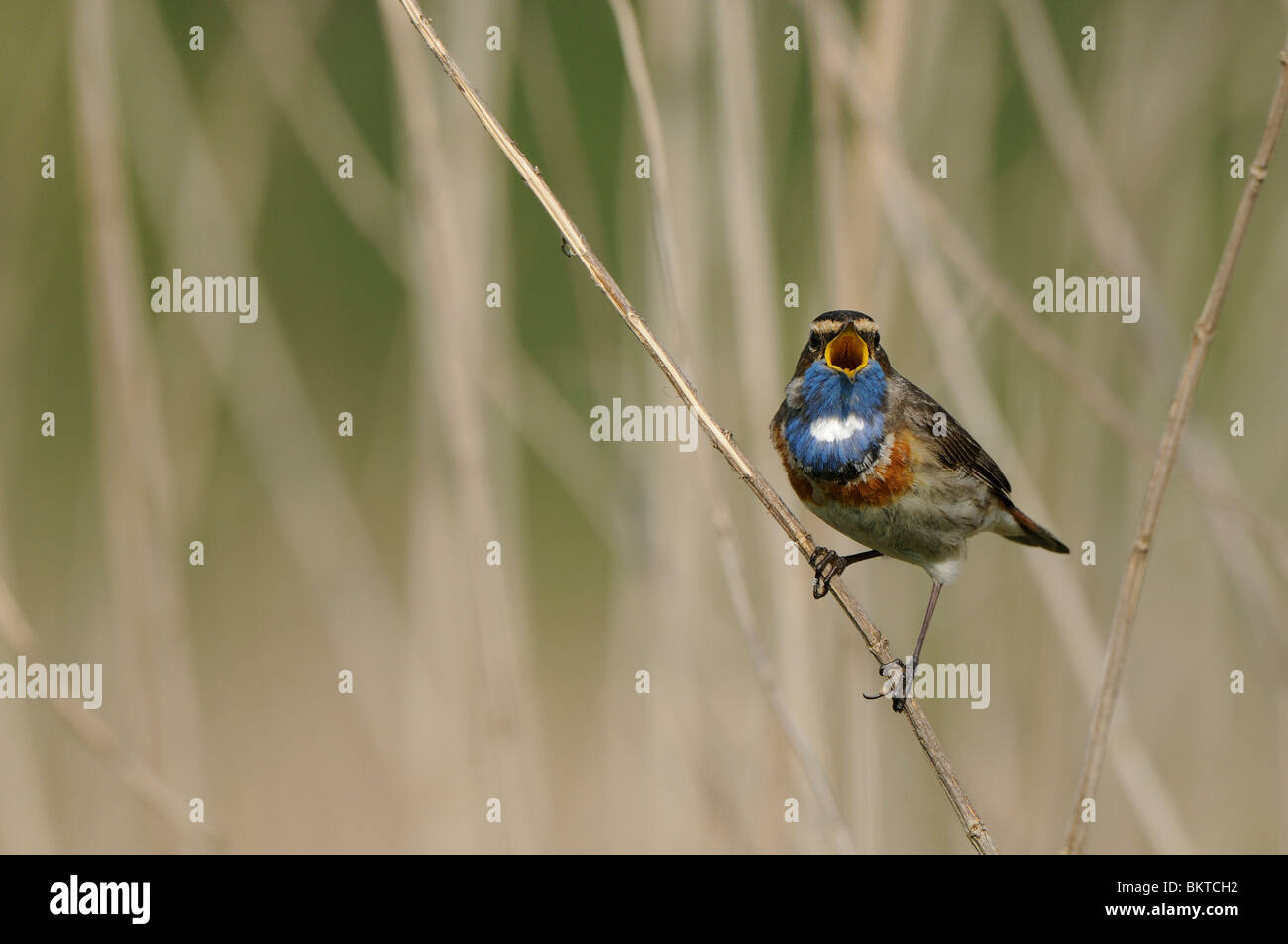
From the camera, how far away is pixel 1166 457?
2.16 m

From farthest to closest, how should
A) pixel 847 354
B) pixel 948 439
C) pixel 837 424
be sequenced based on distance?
pixel 948 439
pixel 837 424
pixel 847 354

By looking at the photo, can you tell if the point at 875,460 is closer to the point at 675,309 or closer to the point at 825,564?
the point at 825,564

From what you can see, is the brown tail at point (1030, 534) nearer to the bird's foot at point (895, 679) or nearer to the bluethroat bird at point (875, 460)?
the bluethroat bird at point (875, 460)

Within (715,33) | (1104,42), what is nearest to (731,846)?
(715,33)

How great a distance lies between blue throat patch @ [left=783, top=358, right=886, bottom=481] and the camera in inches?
115

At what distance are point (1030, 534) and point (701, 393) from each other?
0.97 m

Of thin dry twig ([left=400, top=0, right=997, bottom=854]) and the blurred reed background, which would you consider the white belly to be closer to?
the blurred reed background

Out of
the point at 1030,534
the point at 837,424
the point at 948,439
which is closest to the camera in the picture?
the point at 837,424

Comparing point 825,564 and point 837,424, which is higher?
point 837,424

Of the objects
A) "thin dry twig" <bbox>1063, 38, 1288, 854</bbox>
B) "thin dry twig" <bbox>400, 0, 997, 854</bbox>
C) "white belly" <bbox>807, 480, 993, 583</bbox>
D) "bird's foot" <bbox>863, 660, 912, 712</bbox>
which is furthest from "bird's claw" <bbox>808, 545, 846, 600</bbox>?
"thin dry twig" <bbox>1063, 38, 1288, 854</bbox>

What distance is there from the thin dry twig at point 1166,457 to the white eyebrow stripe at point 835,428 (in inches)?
33.7

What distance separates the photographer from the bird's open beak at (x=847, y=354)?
109 inches

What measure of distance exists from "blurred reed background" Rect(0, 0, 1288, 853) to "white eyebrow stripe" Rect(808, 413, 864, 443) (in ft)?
0.98

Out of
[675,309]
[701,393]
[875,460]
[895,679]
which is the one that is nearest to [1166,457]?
[895,679]
